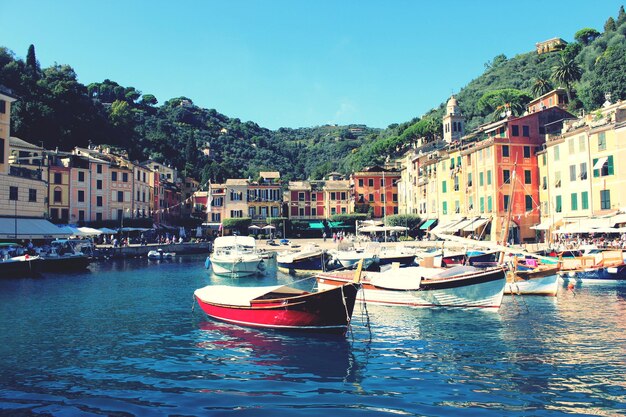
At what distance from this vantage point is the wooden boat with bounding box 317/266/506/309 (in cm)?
2369

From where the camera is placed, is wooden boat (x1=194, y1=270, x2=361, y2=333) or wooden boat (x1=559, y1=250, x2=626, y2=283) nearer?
wooden boat (x1=194, y1=270, x2=361, y2=333)

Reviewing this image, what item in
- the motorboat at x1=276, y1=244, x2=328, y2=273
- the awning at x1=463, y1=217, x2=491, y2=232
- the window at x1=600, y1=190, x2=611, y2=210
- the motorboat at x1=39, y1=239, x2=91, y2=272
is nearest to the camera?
the window at x1=600, y1=190, x2=611, y2=210

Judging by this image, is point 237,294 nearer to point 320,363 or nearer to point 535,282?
point 320,363

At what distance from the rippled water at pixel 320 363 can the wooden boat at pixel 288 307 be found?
0.50 meters

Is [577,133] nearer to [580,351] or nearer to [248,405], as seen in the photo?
[580,351]

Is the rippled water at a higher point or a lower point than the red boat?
lower

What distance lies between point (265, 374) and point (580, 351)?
34.2 ft

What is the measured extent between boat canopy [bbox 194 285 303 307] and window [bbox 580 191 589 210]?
37295 mm

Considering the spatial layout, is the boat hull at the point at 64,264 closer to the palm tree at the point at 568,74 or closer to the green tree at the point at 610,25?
the palm tree at the point at 568,74

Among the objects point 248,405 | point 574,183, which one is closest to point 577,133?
point 574,183

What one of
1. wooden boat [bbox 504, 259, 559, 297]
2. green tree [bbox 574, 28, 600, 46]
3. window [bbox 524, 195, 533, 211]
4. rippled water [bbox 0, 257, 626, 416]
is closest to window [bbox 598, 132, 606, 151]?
window [bbox 524, 195, 533, 211]

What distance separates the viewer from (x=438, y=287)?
24438mm

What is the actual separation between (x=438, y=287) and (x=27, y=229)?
137 ft

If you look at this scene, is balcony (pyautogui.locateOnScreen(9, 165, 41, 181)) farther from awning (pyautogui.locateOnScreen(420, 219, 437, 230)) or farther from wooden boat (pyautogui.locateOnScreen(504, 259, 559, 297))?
awning (pyautogui.locateOnScreen(420, 219, 437, 230))
